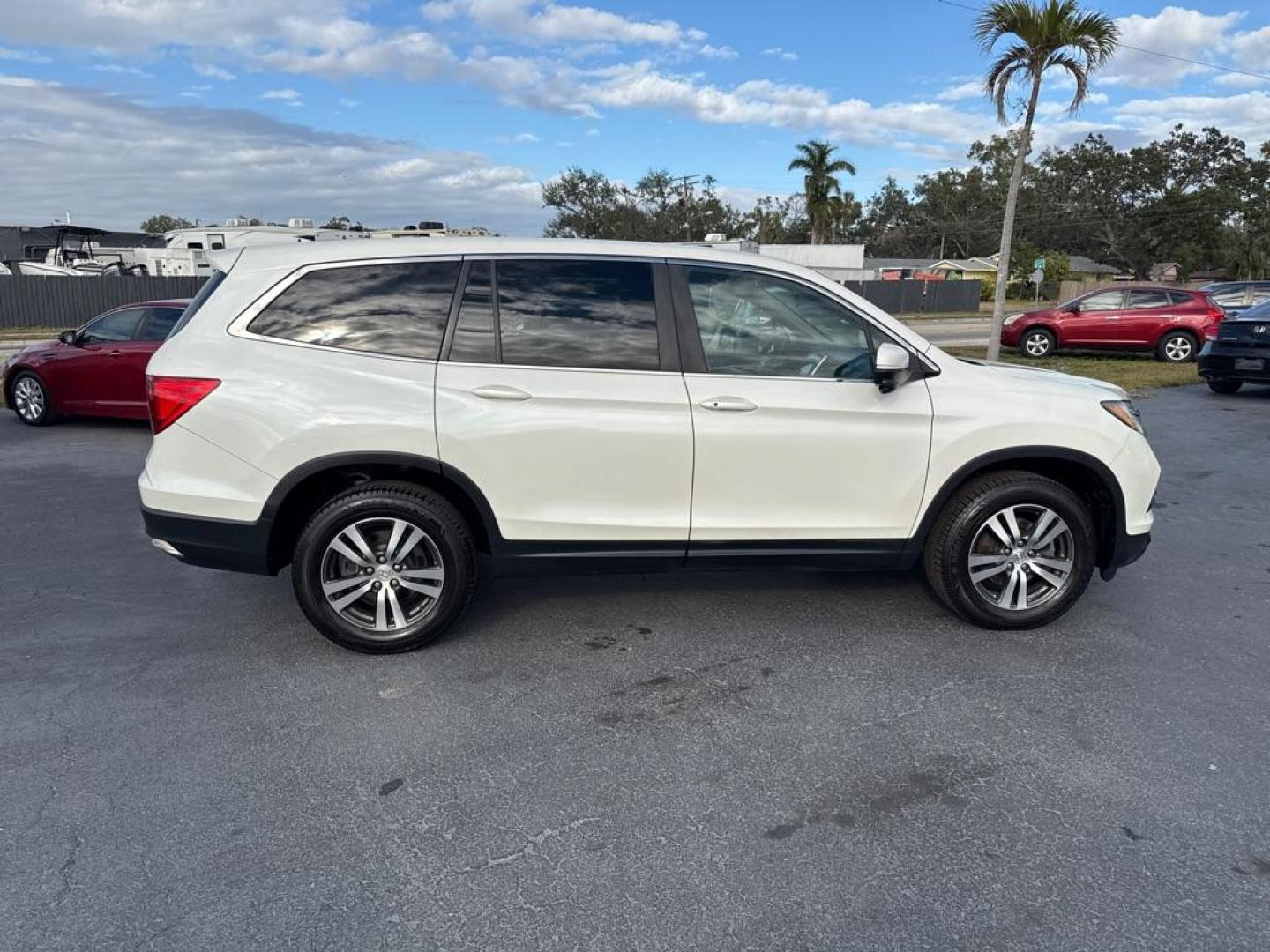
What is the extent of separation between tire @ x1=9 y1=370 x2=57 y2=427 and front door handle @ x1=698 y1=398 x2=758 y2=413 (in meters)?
9.40

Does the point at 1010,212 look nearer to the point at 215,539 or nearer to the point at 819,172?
the point at 215,539

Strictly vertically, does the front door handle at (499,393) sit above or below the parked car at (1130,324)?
above

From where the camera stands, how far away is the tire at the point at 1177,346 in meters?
17.1

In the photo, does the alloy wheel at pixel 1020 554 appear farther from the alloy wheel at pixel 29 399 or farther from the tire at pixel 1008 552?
the alloy wheel at pixel 29 399

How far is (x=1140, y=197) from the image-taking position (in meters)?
80.6

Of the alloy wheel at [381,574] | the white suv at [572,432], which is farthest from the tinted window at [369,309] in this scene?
the alloy wheel at [381,574]

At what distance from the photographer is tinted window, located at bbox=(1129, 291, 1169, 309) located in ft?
56.4

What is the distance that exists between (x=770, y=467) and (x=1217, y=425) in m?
9.11

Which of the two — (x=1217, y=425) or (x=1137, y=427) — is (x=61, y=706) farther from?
(x=1217, y=425)

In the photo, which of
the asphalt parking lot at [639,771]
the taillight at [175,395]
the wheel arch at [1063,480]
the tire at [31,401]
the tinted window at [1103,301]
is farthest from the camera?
the tinted window at [1103,301]

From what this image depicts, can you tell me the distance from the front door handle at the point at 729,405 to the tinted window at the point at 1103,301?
53.2 ft

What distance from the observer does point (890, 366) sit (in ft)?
12.9

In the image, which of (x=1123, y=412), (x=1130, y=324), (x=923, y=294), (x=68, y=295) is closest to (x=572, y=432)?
(x=1123, y=412)

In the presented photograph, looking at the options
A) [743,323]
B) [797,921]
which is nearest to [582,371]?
[743,323]
